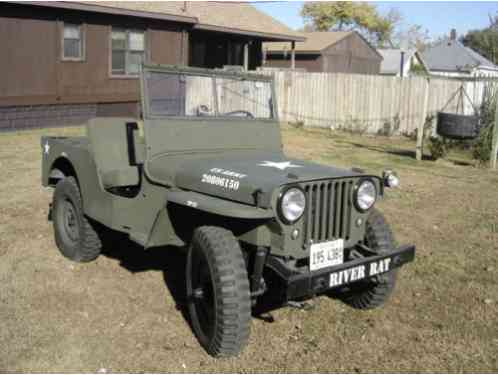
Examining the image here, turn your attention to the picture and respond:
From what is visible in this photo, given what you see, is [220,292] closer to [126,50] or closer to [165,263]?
[165,263]

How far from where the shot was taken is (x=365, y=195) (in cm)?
396

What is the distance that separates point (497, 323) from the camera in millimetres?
4328

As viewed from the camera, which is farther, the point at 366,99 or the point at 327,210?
the point at 366,99

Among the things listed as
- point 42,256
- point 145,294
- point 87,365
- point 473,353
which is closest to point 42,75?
point 42,256

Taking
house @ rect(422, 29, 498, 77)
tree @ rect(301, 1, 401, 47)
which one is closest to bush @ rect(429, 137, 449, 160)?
house @ rect(422, 29, 498, 77)

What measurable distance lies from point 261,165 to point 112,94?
505 inches

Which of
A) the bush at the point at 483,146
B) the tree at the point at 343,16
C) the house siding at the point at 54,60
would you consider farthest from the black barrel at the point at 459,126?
the tree at the point at 343,16

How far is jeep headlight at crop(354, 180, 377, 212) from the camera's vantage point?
3.92m

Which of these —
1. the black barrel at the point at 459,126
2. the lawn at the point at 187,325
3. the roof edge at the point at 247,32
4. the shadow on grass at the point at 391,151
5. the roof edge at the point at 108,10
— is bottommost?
the lawn at the point at 187,325

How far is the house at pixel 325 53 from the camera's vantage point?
115ft

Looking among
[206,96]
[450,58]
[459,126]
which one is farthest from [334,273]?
[450,58]

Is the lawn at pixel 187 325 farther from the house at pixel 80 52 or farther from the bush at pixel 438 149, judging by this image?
the house at pixel 80 52

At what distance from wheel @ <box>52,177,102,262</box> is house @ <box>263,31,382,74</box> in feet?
89.6

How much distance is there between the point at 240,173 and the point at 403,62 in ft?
150
